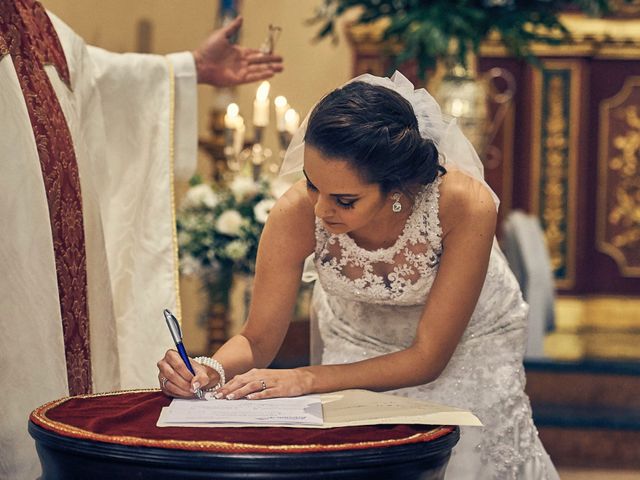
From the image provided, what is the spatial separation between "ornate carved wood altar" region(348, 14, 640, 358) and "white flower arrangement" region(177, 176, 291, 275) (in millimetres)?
4631

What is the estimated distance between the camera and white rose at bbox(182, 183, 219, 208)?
4.88m

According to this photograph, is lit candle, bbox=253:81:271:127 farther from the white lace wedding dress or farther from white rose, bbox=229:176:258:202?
the white lace wedding dress

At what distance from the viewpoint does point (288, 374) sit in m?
2.35

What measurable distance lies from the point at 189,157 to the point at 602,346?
4955 mm

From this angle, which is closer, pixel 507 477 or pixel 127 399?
pixel 127 399

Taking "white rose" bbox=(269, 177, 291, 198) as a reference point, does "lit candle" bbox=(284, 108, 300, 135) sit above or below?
above

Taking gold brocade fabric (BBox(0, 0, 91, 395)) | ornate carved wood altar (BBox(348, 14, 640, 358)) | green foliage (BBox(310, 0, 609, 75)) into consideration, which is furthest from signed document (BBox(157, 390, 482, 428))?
ornate carved wood altar (BBox(348, 14, 640, 358))

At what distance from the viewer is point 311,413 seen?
6.91 ft

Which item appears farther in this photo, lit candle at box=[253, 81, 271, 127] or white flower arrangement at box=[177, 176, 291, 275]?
lit candle at box=[253, 81, 271, 127]

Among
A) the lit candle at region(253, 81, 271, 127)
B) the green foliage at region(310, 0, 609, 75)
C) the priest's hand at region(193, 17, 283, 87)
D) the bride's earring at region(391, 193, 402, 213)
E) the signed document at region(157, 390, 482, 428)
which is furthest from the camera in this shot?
the green foliage at region(310, 0, 609, 75)

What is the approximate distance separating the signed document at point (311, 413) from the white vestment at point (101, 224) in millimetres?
653

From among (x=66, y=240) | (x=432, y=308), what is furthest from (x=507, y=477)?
(x=66, y=240)

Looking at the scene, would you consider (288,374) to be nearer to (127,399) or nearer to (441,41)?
(127,399)

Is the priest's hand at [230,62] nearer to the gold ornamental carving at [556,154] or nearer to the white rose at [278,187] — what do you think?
the white rose at [278,187]
